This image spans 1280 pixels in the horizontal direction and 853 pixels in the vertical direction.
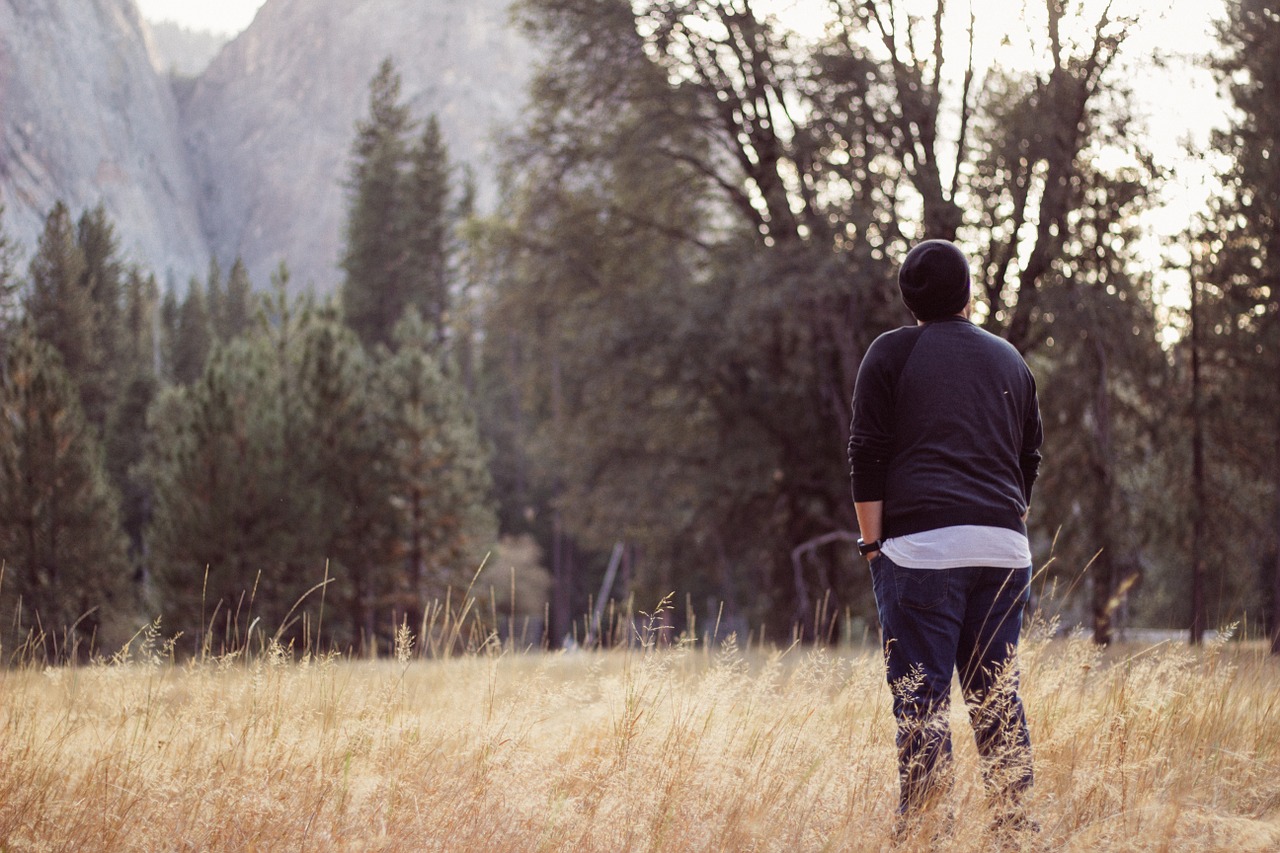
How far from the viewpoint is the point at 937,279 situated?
349 cm

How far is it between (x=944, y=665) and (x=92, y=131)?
93.3 m

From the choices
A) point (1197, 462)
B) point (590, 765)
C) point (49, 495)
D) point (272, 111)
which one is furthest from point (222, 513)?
point (272, 111)

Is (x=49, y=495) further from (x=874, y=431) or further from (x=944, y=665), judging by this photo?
(x=944, y=665)

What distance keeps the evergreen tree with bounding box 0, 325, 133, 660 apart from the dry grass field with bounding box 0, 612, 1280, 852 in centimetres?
2566

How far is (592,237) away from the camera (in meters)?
16.8

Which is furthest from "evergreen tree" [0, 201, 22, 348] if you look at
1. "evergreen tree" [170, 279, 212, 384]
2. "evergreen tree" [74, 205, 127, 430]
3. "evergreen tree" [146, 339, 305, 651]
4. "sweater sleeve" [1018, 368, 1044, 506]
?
"sweater sleeve" [1018, 368, 1044, 506]

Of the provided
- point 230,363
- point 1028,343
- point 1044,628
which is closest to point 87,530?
point 230,363

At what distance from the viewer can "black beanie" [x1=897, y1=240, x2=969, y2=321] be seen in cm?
349

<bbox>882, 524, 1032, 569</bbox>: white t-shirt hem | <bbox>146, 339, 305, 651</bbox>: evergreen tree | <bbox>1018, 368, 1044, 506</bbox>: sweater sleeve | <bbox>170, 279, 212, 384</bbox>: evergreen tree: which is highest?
<bbox>170, 279, 212, 384</bbox>: evergreen tree

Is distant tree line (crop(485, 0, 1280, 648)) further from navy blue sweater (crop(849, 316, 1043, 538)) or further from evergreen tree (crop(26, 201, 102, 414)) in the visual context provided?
evergreen tree (crop(26, 201, 102, 414))

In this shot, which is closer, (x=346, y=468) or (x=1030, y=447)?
(x=1030, y=447)

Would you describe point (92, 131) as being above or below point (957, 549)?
above

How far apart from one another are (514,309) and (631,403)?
2.27 meters

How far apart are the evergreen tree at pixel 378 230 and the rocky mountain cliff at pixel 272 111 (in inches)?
1607
